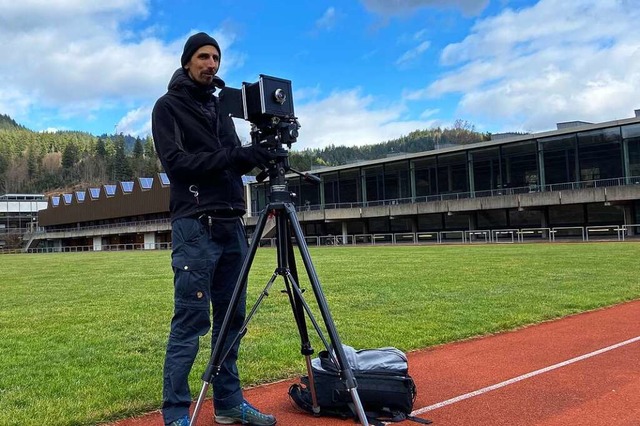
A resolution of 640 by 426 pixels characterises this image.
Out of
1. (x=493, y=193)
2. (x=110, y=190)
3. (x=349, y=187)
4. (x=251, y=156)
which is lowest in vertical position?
(x=251, y=156)

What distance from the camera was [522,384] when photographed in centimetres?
491

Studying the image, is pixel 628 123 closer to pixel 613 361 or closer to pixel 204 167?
pixel 613 361

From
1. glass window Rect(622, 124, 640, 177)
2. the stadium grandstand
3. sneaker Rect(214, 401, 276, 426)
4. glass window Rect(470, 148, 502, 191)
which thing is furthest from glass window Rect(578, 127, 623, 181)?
sneaker Rect(214, 401, 276, 426)

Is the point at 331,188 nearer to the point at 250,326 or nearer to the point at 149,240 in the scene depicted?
the point at 149,240

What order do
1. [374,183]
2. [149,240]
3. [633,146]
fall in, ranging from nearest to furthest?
[633,146] < [374,183] < [149,240]

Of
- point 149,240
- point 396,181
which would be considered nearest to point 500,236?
point 396,181

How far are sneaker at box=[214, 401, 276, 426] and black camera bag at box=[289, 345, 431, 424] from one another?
420mm

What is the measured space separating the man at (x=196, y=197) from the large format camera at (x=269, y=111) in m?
0.14

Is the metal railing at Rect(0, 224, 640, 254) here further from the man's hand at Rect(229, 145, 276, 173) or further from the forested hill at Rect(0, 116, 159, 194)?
the forested hill at Rect(0, 116, 159, 194)

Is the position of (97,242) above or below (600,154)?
below

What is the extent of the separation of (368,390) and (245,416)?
36.2 inches

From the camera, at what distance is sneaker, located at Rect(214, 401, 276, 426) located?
392 cm

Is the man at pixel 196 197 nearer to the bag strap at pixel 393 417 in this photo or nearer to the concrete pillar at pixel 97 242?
the bag strap at pixel 393 417

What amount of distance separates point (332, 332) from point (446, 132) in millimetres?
111021
